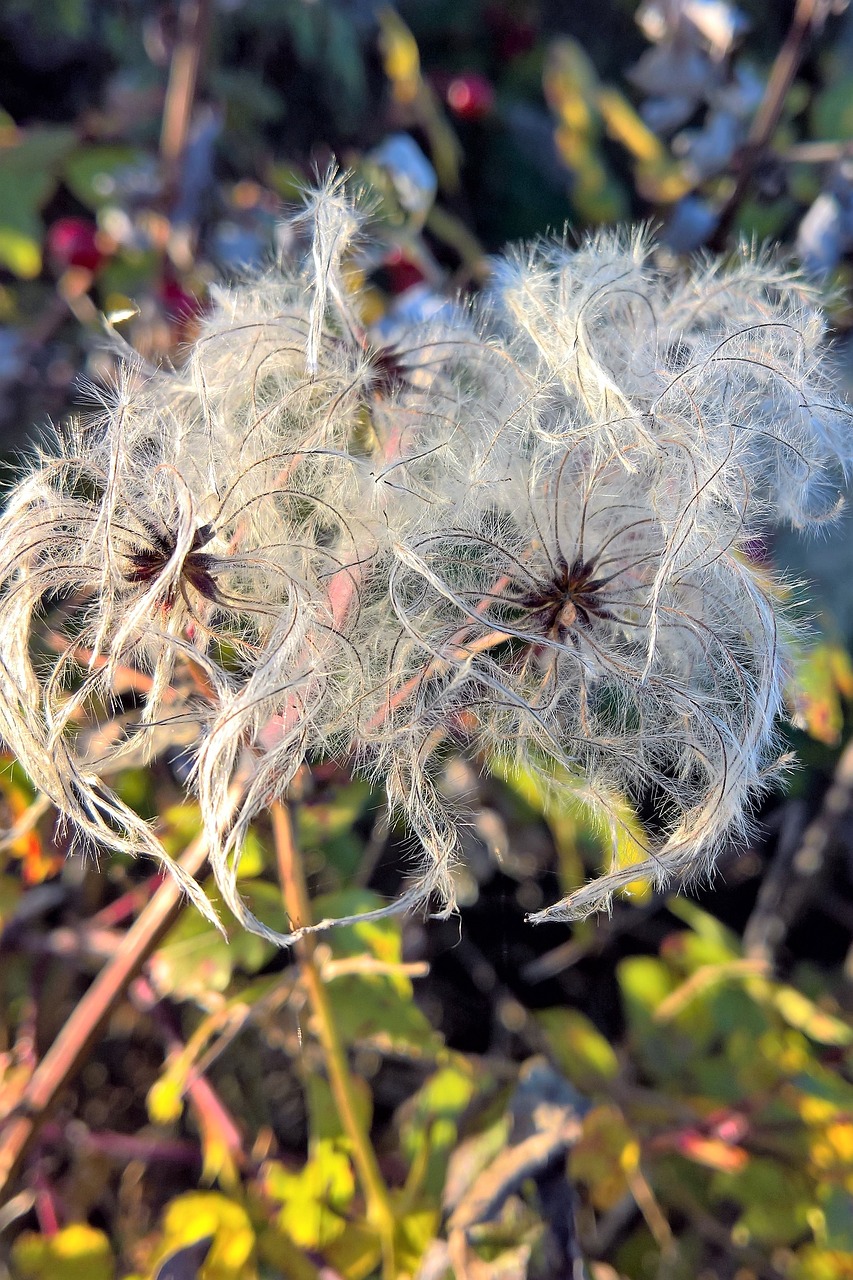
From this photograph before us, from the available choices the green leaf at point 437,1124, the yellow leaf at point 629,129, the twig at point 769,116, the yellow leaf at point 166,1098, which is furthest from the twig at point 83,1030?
the yellow leaf at point 629,129

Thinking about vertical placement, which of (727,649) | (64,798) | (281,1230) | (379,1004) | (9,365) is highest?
(9,365)

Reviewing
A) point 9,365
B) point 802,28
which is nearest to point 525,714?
point 9,365

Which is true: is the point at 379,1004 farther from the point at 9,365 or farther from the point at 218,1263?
the point at 9,365

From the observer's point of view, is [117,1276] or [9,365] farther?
[9,365]

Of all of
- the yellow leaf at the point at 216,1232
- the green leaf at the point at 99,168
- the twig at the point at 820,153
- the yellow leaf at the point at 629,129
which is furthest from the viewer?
the yellow leaf at the point at 629,129

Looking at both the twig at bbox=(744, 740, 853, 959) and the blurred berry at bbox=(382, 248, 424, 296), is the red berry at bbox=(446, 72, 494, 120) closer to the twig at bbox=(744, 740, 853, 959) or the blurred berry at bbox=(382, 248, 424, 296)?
the blurred berry at bbox=(382, 248, 424, 296)

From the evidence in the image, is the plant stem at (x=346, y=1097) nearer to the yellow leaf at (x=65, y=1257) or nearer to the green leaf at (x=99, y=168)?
the yellow leaf at (x=65, y=1257)

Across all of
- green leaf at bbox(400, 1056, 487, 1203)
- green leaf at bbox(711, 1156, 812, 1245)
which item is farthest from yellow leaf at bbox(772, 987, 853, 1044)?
green leaf at bbox(400, 1056, 487, 1203)

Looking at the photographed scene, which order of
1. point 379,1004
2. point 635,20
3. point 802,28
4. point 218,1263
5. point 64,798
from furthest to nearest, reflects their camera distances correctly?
point 635,20
point 802,28
point 379,1004
point 218,1263
point 64,798
